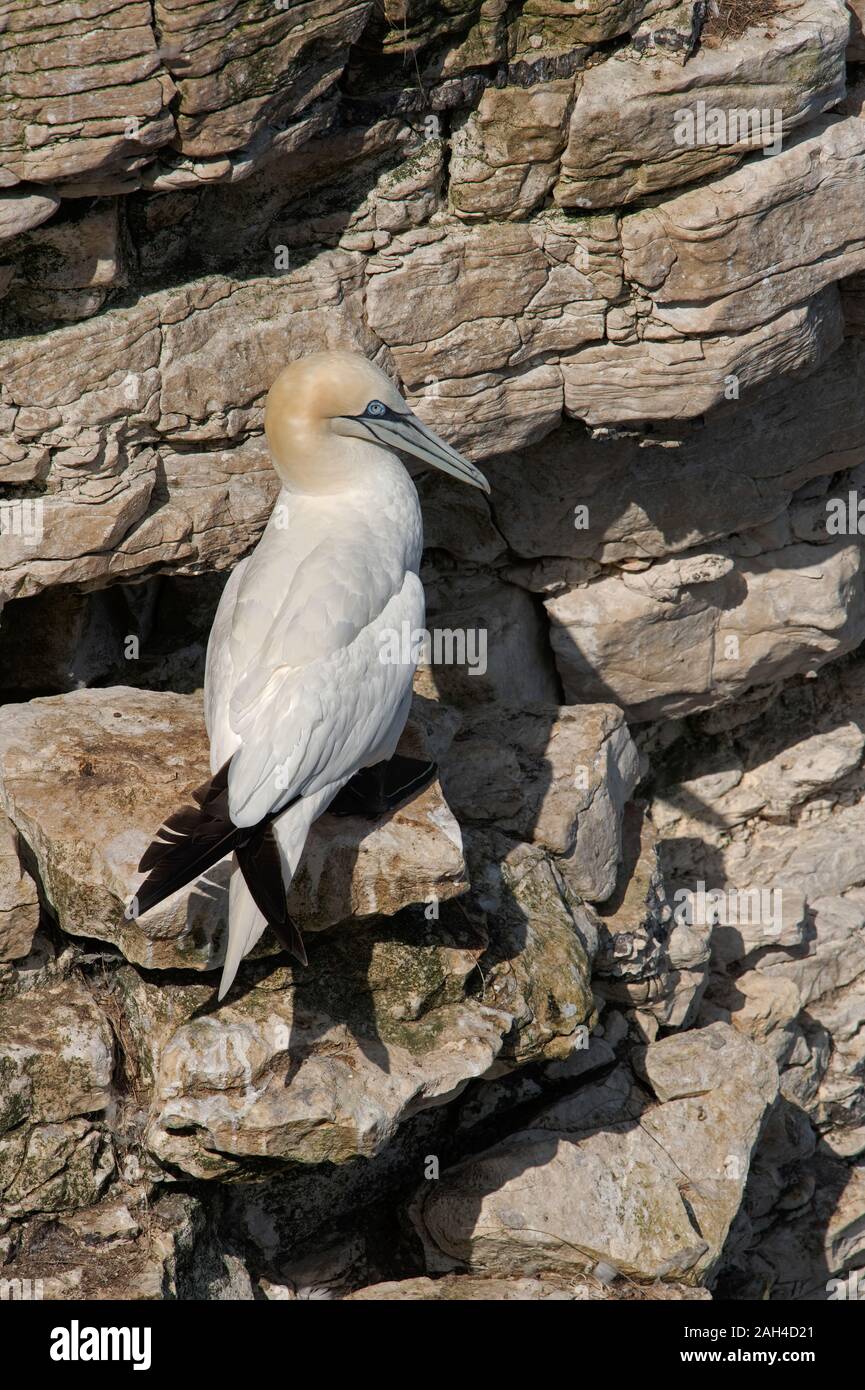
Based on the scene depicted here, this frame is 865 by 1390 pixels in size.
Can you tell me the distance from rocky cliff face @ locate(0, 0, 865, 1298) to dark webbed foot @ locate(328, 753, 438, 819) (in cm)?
8

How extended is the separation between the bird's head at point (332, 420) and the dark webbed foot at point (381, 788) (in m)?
1.37

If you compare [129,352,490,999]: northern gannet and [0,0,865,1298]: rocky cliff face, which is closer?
[129,352,490,999]: northern gannet

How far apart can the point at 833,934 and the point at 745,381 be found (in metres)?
4.51

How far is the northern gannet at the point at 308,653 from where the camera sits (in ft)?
18.2

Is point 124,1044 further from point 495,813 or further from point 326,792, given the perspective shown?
point 495,813

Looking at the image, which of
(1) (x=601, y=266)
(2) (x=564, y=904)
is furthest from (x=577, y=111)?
(2) (x=564, y=904)

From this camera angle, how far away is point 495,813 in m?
8.25

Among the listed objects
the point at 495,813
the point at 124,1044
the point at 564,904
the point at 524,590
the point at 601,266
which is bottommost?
the point at 124,1044

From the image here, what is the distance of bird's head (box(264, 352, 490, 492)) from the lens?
6.54 m

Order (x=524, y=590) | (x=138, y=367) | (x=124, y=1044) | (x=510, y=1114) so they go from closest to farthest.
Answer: (x=124, y=1044) < (x=138, y=367) < (x=510, y=1114) < (x=524, y=590)
